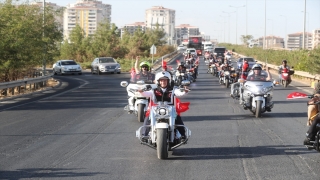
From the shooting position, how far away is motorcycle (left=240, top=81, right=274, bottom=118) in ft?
59.1

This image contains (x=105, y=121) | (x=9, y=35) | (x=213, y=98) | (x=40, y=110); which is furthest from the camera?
(x=9, y=35)

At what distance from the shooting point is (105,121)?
17359 mm

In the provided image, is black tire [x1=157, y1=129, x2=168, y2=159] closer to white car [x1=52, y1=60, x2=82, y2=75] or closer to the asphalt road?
the asphalt road

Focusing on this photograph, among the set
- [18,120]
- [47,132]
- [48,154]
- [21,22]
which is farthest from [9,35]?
[48,154]

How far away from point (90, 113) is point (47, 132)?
481cm

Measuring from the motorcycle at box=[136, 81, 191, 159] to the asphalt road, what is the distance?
24cm

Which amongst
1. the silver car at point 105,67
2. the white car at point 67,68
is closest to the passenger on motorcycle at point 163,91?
the silver car at point 105,67

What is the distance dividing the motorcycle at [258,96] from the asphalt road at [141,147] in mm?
309

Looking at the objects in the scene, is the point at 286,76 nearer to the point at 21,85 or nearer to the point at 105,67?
the point at 21,85

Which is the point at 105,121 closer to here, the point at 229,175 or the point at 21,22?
the point at 229,175

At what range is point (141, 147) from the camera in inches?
491

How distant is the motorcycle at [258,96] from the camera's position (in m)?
18.0

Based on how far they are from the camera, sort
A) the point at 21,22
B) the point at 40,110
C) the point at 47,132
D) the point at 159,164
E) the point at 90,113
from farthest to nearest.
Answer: the point at 21,22 → the point at 40,110 → the point at 90,113 → the point at 47,132 → the point at 159,164

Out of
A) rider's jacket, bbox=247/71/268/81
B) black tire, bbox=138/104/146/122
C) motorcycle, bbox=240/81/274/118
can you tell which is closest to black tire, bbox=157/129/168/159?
black tire, bbox=138/104/146/122
